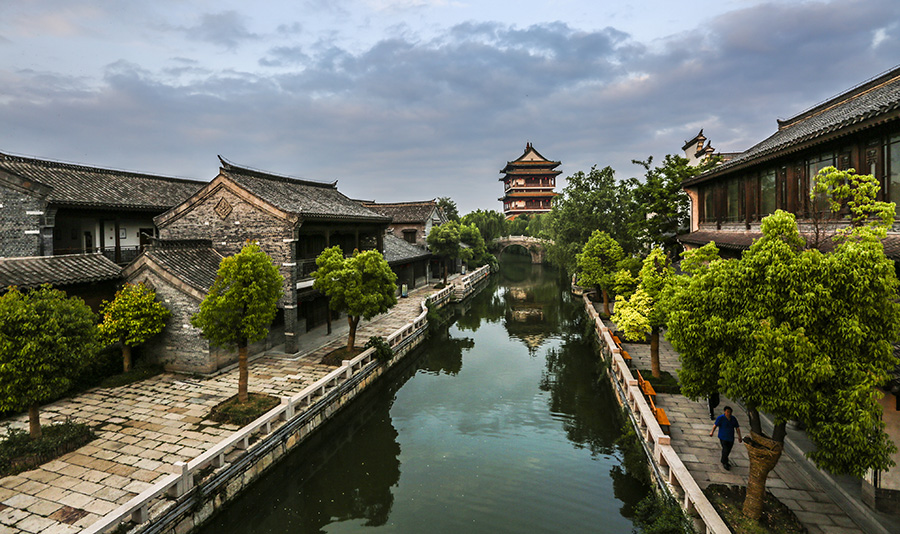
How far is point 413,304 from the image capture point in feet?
96.3

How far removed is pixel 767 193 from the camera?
523 inches

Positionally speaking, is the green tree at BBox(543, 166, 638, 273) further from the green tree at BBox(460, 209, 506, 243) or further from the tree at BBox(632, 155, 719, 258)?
the green tree at BBox(460, 209, 506, 243)

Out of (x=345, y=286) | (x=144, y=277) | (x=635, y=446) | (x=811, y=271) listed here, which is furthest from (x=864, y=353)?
(x=144, y=277)

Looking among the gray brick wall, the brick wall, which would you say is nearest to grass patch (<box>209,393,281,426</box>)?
the brick wall

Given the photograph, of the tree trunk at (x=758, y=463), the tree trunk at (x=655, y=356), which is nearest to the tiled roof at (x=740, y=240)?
the tree trunk at (x=758, y=463)

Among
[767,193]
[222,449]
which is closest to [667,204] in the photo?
[767,193]

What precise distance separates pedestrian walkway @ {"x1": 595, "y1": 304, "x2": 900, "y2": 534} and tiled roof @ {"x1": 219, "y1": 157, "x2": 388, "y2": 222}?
14.9 metres

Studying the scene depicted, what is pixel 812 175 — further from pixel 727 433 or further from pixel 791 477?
pixel 791 477

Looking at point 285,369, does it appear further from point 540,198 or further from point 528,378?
point 540,198

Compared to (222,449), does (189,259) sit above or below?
above

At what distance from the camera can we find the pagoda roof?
83.0 meters

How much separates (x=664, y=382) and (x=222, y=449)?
12.7 metres

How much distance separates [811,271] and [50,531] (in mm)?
12440

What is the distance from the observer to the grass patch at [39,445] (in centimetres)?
929
